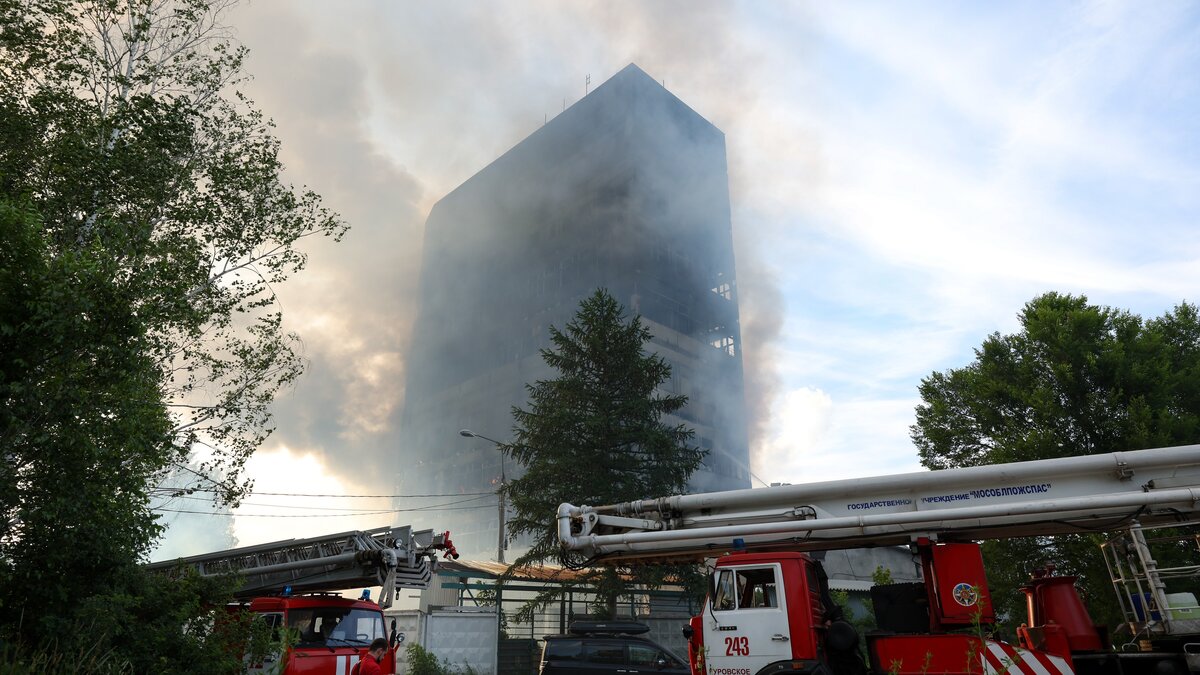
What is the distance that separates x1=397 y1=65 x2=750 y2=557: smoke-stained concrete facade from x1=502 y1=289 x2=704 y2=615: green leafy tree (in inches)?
1911

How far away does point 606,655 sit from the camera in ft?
49.9

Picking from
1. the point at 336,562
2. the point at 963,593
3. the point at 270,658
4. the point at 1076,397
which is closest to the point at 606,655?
the point at 336,562

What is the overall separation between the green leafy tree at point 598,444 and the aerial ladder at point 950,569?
13431 millimetres

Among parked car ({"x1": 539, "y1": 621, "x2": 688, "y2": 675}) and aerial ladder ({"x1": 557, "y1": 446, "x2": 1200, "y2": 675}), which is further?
parked car ({"x1": 539, "y1": 621, "x2": 688, "y2": 675})

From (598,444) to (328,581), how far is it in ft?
44.5

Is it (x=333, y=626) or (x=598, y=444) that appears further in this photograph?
(x=598, y=444)

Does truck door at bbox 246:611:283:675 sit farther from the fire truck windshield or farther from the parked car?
the parked car

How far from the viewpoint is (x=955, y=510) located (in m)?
8.20

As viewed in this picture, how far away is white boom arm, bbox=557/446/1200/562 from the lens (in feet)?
25.7

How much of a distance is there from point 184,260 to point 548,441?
547 inches

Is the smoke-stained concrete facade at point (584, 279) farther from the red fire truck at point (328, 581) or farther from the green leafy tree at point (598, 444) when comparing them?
the red fire truck at point (328, 581)

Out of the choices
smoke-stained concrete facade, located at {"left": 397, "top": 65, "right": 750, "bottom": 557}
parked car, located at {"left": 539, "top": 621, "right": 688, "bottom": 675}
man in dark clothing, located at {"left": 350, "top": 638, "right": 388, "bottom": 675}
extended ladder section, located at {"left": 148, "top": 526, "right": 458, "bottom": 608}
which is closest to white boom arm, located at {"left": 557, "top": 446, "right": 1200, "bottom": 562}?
man in dark clothing, located at {"left": 350, "top": 638, "right": 388, "bottom": 675}

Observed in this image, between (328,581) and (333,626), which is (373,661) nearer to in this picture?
(333,626)

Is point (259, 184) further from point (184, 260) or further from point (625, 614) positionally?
point (625, 614)
